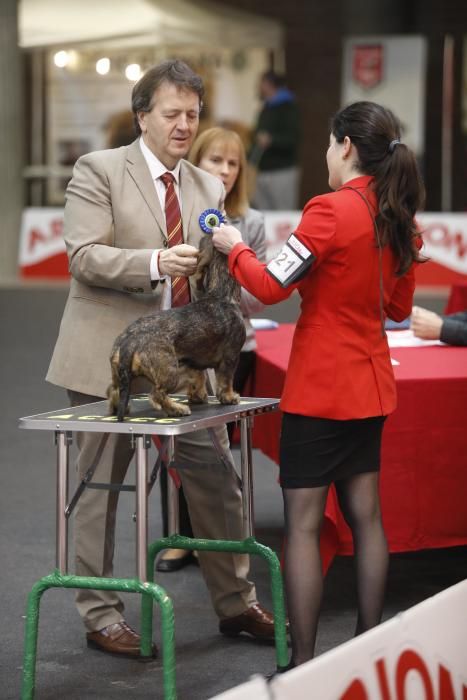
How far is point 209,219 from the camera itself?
10.5 feet

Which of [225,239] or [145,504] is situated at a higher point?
[225,239]

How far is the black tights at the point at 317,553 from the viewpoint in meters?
3.26

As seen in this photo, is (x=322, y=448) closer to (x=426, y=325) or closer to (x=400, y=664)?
(x=400, y=664)

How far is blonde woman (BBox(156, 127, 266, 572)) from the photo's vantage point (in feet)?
15.3

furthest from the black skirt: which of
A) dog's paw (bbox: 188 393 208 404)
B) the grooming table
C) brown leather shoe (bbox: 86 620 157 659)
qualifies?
brown leather shoe (bbox: 86 620 157 659)

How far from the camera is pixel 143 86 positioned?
3.44 m

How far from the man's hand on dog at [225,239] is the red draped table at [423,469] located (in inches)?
36.0

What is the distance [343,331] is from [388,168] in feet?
1.43

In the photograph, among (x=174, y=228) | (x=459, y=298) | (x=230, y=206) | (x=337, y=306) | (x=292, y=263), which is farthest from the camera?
(x=459, y=298)

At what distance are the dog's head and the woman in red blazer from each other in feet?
0.13

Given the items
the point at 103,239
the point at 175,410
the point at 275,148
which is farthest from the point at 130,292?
the point at 275,148

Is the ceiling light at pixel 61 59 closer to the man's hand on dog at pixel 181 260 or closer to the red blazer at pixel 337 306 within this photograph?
the man's hand on dog at pixel 181 260

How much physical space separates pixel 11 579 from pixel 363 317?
1.99m

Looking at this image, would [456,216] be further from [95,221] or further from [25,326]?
[95,221]
